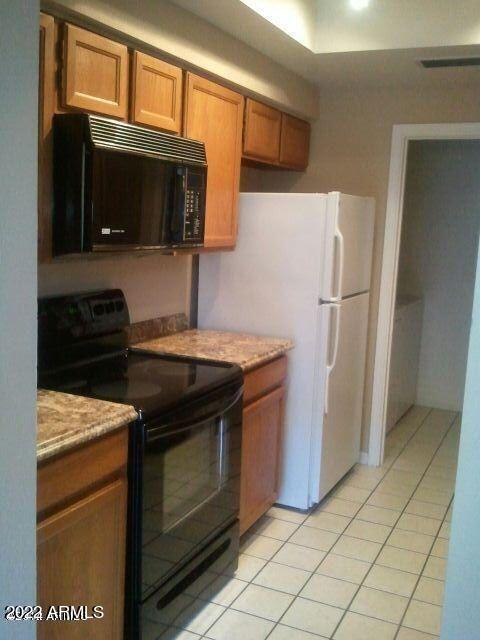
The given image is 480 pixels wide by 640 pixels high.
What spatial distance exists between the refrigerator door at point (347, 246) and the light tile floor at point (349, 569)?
112cm

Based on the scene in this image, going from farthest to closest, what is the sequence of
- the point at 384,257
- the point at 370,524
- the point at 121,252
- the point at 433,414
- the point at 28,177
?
the point at 433,414 < the point at 384,257 < the point at 370,524 < the point at 121,252 < the point at 28,177

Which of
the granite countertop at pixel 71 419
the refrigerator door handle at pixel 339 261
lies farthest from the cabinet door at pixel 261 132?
the granite countertop at pixel 71 419

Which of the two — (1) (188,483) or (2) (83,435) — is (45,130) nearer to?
(2) (83,435)

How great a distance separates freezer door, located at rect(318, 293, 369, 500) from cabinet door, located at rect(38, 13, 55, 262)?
1.64 meters

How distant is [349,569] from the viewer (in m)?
2.79

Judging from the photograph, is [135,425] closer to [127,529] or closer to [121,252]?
[127,529]

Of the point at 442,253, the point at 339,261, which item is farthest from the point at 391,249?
the point at 442,253

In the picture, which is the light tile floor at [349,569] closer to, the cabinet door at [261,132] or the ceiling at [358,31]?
the cabinet door at [261,132]

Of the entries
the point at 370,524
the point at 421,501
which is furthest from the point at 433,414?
the point at 370,524

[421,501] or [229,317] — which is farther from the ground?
[229,317]

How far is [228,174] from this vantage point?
3018 mm

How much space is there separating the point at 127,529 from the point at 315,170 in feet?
8.88

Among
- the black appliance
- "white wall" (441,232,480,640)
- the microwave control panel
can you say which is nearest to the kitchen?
the black appliance

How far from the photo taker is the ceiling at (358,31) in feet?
8.88
